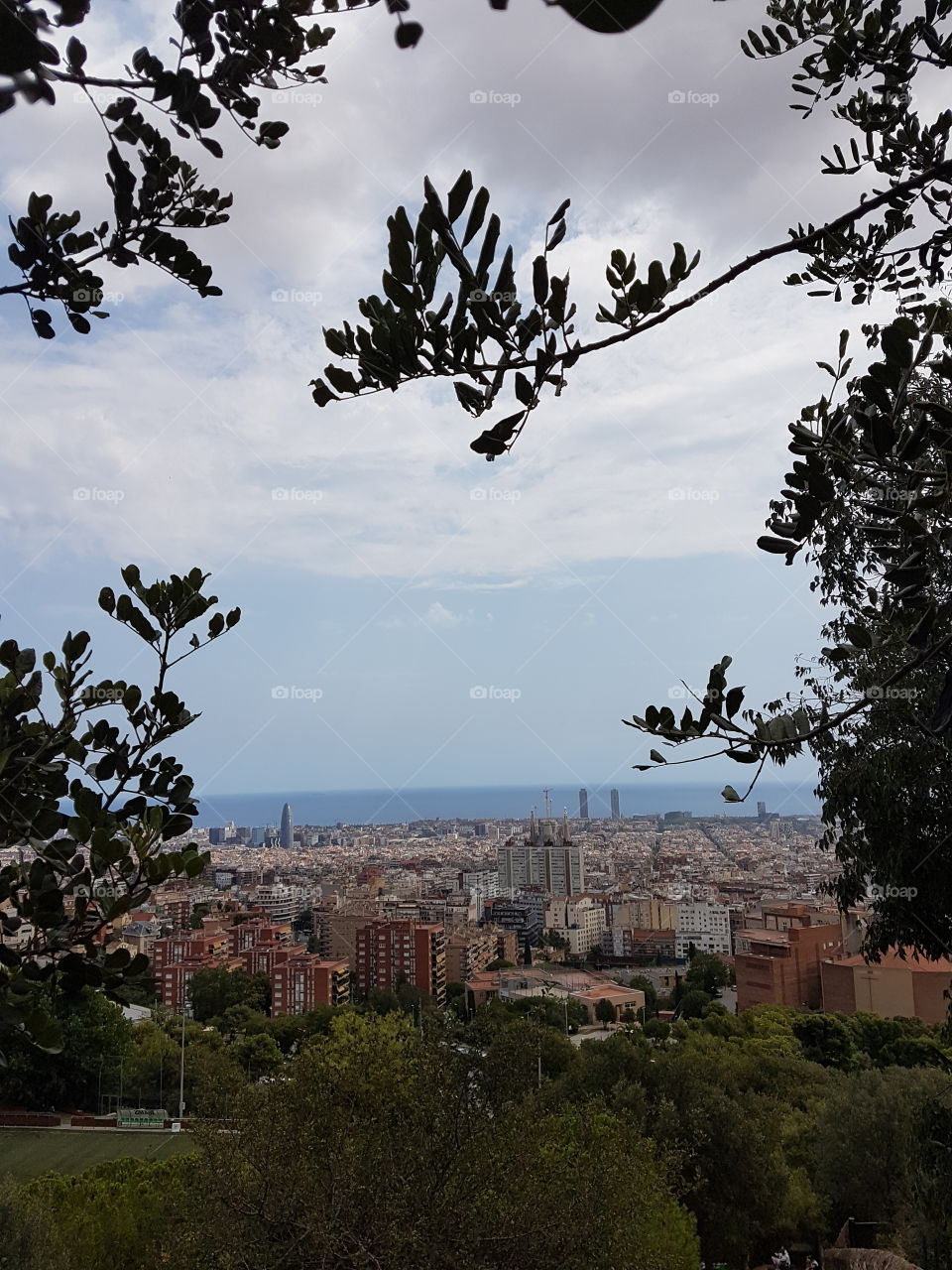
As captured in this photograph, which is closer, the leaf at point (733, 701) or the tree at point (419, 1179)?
the leaf at point (733, 701)

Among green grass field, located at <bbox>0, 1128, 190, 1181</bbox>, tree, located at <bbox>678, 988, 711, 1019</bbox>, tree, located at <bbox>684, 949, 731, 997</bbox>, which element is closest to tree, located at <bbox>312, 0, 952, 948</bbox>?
green grass field, located at <bbox>0, 1128, 190, 1181</bbox>

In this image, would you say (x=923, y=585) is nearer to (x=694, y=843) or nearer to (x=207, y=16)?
(x=207, y=16)

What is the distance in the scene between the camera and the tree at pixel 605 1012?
71.3 ft

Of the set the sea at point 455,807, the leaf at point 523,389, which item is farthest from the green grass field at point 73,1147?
the sea at point 455,807

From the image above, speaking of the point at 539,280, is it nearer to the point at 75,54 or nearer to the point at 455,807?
the point at 75,54

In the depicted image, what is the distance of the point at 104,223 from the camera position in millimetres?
1672

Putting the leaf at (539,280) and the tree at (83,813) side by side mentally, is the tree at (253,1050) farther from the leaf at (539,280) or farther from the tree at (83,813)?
the leaf at (539,280)

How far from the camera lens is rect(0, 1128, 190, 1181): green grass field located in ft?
51.3

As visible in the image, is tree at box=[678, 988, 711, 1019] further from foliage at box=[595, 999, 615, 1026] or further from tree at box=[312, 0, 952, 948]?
tree at box=[312, 0, 952, 948]

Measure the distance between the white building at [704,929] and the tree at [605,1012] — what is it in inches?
476

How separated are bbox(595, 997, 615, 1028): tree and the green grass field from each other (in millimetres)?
10210

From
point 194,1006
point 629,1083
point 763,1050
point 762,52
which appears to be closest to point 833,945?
point 763,1050

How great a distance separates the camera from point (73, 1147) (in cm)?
1709

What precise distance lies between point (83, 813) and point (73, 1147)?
2014 cm
